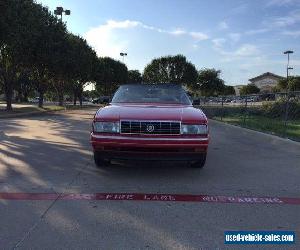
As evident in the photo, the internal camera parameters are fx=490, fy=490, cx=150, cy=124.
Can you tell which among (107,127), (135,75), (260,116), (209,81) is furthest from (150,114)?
(135,75)

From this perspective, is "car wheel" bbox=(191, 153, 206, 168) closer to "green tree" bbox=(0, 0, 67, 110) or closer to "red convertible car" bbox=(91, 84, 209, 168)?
"red convertible car" bbox=(91, 84, 209, 168)

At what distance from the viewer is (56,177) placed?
7605 mm

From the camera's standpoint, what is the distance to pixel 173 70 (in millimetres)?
87250

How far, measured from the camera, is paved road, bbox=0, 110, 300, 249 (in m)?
4.69

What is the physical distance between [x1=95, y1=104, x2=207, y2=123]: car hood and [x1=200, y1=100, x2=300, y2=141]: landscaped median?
9766mm

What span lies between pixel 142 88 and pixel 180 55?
258ft

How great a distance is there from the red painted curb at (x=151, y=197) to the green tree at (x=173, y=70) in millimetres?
80308

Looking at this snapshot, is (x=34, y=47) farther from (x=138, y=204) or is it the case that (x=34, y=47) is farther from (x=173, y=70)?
(x=173, y=70)

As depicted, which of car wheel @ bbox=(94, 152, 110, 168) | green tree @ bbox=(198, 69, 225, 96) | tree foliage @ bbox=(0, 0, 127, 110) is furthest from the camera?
green tree @ bbox=(198, 69, 225, 96)

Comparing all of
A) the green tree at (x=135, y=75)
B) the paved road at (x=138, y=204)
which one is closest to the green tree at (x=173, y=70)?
the green tree at (x=135, y=75)

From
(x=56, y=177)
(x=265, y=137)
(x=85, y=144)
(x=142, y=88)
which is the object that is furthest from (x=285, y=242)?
(x=265, y=137)

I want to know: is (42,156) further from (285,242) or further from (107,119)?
(285,242)

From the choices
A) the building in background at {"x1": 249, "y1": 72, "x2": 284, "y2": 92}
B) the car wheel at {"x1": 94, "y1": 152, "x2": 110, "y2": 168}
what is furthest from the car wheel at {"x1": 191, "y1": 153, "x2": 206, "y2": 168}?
the building in background at {"x1": 249, "y1": 72, "x2": 284, "y2": 92}

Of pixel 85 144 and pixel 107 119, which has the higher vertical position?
pixel 107 119
